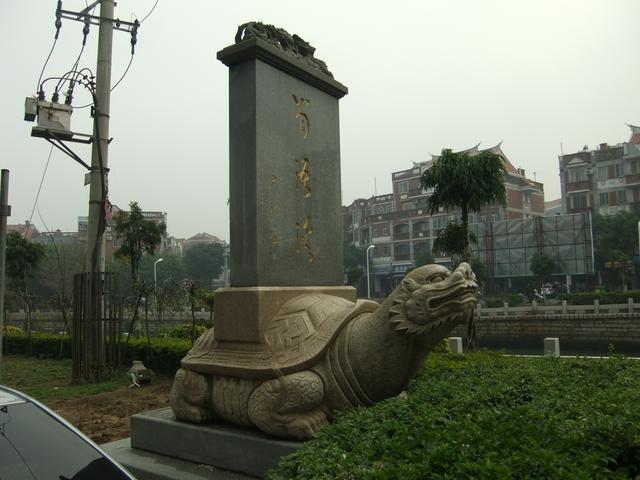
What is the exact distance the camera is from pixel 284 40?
13.8 feet

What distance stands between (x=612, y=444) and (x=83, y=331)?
8.10 metres

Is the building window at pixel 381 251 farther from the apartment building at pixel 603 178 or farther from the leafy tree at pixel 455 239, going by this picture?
the leafy tree at pixel 455 239

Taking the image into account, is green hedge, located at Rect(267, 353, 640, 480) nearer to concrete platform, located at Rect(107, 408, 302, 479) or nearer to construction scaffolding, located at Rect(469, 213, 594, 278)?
concrete platform, located at Rect(107, 408, 302, 479)

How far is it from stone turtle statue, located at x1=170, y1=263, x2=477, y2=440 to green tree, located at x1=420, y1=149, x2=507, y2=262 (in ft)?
29.6

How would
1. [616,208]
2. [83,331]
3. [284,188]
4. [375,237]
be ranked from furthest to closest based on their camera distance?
[375,237]
[616,208]
[83,331]
[284,188]

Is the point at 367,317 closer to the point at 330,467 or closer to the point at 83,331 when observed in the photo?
the point at 330,467

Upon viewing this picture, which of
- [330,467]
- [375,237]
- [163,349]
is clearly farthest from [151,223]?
[375,237]

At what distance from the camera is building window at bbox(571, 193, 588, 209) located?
42375 mm

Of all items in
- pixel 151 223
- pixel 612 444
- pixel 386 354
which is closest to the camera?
pixel 612 444

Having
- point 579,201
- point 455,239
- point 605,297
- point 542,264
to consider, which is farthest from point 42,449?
point 579,201

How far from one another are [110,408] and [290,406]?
175 inches

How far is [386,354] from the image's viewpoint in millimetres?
3217

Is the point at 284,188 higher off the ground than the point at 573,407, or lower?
higher

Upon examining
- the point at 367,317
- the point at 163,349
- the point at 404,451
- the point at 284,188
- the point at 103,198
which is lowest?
the point at 163,349
